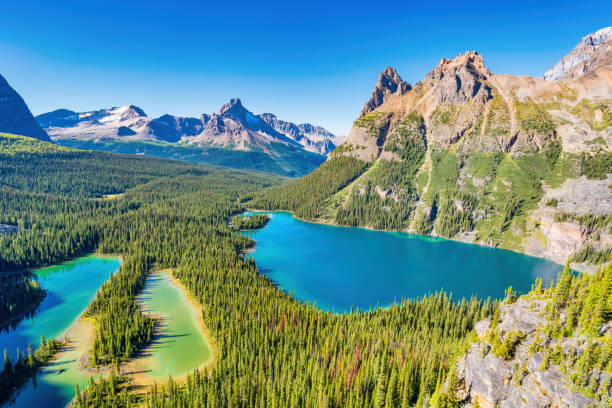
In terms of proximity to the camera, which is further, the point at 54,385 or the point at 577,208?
the point at 577,208

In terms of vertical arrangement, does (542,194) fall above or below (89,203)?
above

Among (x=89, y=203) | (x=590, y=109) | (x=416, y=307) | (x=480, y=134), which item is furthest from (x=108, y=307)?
(x=590, y=109)

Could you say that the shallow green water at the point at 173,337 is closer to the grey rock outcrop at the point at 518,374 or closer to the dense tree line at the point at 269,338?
the dense tree line at the point at 269,338

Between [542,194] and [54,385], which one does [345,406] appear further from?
[542,194]

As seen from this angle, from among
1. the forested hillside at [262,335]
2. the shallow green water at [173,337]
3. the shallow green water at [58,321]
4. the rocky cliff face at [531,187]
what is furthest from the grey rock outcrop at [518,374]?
the rocky cliff face at [531,187]

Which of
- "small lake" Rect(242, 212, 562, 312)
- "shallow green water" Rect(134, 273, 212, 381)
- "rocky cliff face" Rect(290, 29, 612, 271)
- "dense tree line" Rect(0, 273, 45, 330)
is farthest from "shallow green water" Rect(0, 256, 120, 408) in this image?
"rocky cliff face" Rect(290, 29, 612, 271)

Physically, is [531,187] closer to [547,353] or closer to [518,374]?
[547,353]
